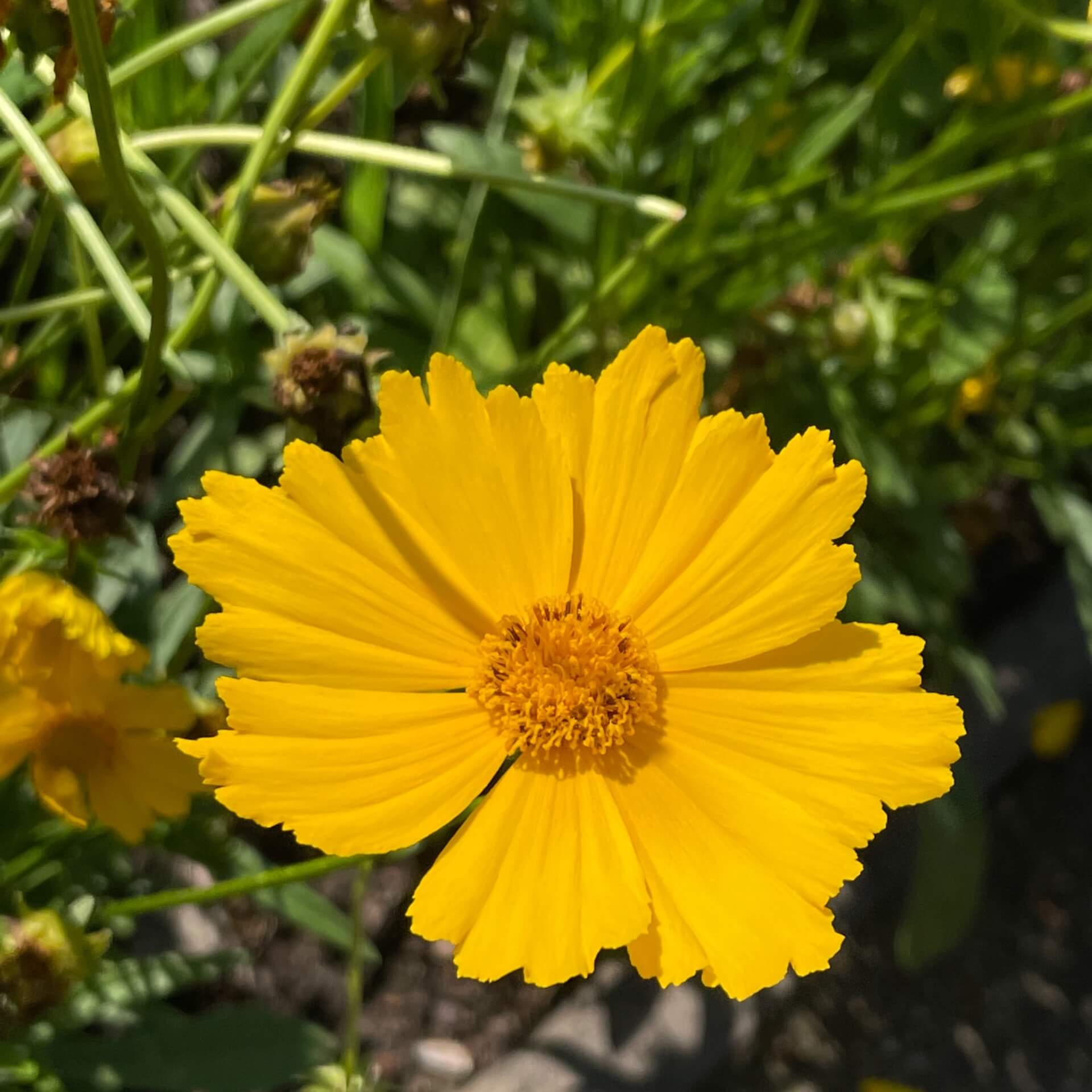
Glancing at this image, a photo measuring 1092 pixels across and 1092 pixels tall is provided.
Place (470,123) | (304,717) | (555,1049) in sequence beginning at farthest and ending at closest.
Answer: (470,123) < (555,1049) < (304,717)

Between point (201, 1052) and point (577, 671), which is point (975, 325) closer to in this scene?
point (577, 671)

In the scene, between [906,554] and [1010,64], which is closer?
[1010,64]

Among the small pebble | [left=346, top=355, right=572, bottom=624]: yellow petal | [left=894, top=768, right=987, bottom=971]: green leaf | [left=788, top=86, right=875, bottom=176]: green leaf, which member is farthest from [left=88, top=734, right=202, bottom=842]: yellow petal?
[left=894, top=768, right=987, bottom=971]: green leaf

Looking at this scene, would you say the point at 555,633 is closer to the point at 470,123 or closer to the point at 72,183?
the point at 72,183

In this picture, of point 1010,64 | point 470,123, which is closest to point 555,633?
point 1010,64

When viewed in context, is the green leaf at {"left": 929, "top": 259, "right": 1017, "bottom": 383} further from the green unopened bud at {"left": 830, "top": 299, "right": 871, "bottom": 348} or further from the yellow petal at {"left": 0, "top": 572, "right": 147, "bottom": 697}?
the yellow petal at {"left": 0, "top": 572, "right": 147, "bottom": 697}

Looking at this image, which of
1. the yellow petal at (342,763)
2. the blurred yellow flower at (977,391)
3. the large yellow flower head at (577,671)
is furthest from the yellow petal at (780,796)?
the blurred yellow flower at (977,391)

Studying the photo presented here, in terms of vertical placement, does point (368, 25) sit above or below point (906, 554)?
above

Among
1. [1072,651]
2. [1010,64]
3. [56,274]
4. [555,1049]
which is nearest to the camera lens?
[1010,64]

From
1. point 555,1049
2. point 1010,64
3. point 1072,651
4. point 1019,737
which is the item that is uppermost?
point 1010,64
